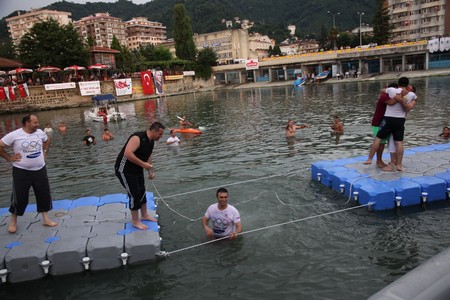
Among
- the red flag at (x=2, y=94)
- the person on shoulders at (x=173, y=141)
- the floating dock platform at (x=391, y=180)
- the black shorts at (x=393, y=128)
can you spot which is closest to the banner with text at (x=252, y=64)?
the red flag at (x=2, y=94)

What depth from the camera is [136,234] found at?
22.5 ft

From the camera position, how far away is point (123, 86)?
6216 cm

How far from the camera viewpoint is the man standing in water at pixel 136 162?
6.63 m

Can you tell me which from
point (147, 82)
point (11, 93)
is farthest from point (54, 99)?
point (147, 82)

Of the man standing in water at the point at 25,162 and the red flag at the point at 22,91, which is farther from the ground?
the red flag at the point at 22,91

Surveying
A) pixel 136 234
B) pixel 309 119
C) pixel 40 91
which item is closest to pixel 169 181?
pixel 136 234

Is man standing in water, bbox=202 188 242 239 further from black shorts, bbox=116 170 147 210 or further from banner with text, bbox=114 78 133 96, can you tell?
banner with text, bbox=114 78 133 96

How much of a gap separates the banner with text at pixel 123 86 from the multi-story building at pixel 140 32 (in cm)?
→ 11426

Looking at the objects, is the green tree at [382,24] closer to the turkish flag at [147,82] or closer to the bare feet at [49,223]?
the turkish flag at [147,82]

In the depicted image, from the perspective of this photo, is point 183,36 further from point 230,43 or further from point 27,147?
point 27,147

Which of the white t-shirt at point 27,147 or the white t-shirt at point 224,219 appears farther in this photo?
the white t-shirt at point 224,219

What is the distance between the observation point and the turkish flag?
66438mm

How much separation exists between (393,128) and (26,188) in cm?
825

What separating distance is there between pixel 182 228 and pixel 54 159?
1159 centimetres
